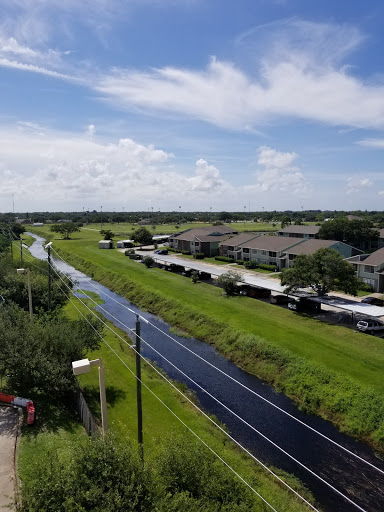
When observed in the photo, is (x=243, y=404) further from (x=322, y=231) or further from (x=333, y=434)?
(x=322, y=231)

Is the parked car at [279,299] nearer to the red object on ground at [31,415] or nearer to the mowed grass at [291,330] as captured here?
the mowed grass at [291,330]

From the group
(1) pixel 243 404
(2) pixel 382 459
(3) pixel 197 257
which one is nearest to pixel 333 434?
(2) pixel 382 459

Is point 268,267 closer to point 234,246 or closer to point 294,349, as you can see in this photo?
point 234,246

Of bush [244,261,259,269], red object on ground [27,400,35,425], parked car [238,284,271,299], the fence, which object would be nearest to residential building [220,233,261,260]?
bush [244,261,259,269]

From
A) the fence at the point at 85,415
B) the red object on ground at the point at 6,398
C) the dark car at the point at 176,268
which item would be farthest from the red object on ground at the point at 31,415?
the dark car at the point at 176,268

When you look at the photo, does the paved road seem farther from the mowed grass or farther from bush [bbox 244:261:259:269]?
bush [bbox 244:261:259:269]

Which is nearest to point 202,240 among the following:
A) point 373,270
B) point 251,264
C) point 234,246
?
point 234,246
